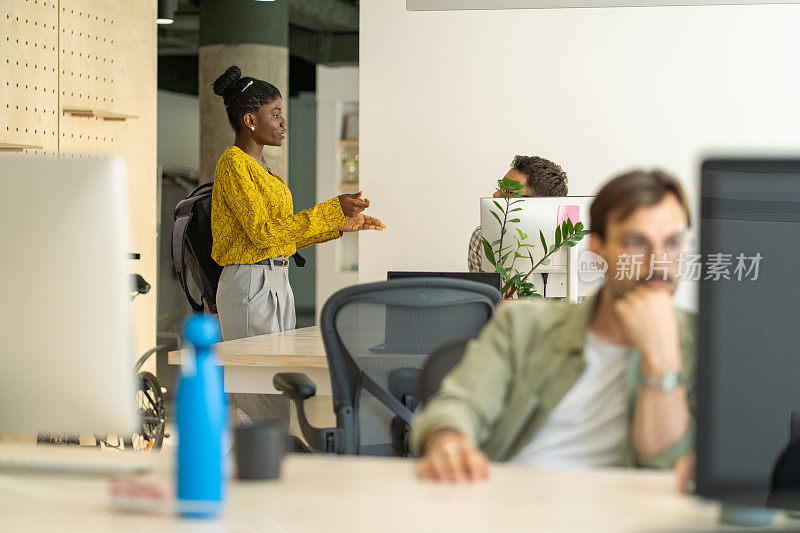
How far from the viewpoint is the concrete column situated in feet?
27.6

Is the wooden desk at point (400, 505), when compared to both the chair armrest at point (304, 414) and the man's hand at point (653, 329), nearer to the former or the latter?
the man's hand at point (653, 329)

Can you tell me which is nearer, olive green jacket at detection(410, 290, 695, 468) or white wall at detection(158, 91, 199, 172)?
olive green jacket at detection(410, 290, 695, 468)

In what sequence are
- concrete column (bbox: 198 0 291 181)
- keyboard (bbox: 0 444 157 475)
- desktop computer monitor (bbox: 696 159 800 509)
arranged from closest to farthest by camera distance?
desktop computer monitor (bbox: 696 159 800 509)
keyboard (bbox: 0 444 157 475)
concrete column (bbox: 198 0 291 181)

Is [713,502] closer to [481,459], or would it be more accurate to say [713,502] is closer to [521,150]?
[481,459]

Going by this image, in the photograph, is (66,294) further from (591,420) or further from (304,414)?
(304,414)

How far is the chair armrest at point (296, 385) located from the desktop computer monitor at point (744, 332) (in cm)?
159

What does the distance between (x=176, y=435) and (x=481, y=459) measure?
16.9 inches

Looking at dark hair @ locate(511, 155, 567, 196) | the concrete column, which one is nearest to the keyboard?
dark hair @ locate(511, 155, 567, 196)

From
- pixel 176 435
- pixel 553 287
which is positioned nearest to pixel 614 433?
pixel 176 435

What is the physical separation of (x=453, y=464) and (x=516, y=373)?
267mm

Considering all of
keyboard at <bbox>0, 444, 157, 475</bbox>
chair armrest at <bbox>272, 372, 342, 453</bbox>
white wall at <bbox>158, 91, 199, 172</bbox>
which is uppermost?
white wall at <bbox>158, 91, 199, 172</bbox>

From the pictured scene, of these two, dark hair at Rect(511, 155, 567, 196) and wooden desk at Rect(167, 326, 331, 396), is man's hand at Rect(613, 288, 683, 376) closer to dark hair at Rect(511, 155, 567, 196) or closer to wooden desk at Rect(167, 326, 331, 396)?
wooden desk at Rect(167, 326, 331, 396)

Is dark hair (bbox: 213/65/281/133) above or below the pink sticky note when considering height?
above

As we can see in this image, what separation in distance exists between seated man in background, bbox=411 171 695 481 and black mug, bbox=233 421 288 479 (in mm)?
210
